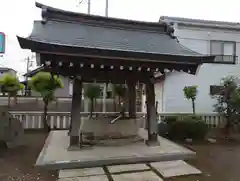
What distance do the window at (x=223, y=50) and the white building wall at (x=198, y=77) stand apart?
28 centimetres

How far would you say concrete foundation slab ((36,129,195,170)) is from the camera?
5001 millimetres

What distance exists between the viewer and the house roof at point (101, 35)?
5.05 meters

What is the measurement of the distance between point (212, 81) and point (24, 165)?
10.2 metres

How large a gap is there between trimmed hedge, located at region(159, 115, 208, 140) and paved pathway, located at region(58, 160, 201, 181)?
9.66 feet

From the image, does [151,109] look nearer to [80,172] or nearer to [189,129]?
[189,129]

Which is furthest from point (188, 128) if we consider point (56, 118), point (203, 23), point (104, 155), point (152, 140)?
point (203, 23)

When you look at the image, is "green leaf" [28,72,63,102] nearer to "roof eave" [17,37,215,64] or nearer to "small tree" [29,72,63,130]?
"small tree" [29,72,63,130]

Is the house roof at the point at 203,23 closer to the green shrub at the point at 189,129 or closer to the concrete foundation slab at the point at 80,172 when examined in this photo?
the green shrub at the point at 189,129

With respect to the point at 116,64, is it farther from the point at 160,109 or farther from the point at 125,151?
the point at 160,109

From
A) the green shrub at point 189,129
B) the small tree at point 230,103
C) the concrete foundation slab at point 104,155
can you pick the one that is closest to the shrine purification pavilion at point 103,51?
the concrete foundation slab at point 104,155

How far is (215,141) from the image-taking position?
26.7 ft

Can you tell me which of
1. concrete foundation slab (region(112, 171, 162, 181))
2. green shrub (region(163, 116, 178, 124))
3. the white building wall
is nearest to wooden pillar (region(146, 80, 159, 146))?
concrete foundation slab (region(112, 171, 162, 181))

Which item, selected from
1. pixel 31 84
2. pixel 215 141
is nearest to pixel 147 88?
pixel 215 141

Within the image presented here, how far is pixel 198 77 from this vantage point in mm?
12023
